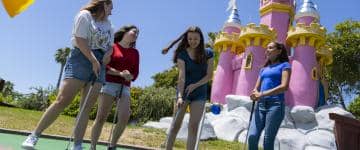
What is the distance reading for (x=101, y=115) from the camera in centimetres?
464

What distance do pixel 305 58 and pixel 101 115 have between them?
47.2 feet

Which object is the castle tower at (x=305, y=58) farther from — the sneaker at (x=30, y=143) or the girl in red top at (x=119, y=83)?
the sneaker at (x=30, y=143)

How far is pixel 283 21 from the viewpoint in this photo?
1884cm

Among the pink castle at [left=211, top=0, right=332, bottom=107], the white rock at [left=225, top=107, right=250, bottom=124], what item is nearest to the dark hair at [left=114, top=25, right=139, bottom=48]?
the white rock at [left=225, top=107, right=250, bottom=124]

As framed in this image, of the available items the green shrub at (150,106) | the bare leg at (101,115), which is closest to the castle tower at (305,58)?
the green shrub at (150,106)

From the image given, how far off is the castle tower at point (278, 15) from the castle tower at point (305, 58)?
90 centimetres

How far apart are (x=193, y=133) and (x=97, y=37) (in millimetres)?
1471

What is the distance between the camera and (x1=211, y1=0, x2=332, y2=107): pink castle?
17375 mm

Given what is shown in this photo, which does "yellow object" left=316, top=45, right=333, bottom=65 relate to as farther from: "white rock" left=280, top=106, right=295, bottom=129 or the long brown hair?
the long brown hair

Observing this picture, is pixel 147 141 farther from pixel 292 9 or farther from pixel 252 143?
pixel 292 9

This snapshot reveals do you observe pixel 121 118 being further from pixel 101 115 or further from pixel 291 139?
pixel 291 139

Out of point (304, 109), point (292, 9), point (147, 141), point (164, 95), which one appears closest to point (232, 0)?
point (292, 9)

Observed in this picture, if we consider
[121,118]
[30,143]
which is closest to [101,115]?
[121,118]

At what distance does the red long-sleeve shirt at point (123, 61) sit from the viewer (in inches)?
186
